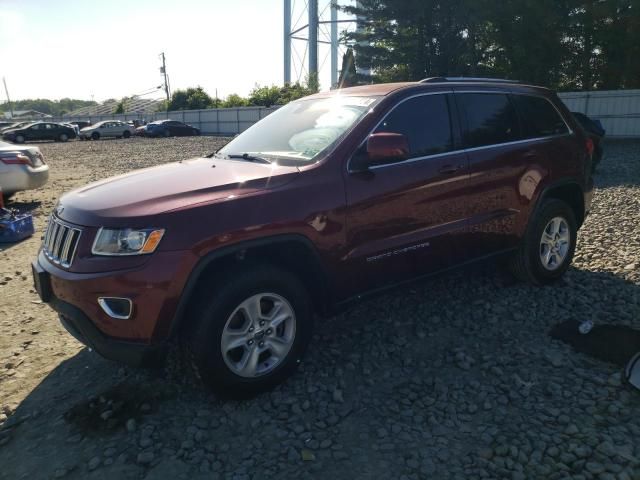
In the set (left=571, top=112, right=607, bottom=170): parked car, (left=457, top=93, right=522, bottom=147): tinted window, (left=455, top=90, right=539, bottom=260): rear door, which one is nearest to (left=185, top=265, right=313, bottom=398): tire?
(left=455, top=90, right=539, bottom=260): rear door

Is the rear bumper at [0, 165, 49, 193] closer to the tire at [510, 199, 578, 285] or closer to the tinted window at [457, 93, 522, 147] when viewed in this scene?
the tinted window at [457, 93, 522, 147]

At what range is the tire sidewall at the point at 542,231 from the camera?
4605 millimetres

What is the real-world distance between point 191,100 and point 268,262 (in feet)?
170

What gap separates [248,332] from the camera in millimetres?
3090

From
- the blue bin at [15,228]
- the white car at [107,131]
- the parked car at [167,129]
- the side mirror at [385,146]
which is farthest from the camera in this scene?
the white car at [107,131]

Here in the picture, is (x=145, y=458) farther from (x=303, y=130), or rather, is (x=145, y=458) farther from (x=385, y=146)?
(x=303, y=130)

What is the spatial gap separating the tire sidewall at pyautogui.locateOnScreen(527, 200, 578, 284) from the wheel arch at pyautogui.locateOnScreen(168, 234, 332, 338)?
7.36ft

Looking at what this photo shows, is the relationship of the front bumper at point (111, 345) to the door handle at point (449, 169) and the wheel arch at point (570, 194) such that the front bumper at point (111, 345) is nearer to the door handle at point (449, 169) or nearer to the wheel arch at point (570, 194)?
the door handle at point (449, 169)

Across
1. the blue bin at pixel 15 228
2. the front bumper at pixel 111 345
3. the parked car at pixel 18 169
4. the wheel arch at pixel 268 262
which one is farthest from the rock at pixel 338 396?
the parked car at pixel 18 169

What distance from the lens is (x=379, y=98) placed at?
371cm

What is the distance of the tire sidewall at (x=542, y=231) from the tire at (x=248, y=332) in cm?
239

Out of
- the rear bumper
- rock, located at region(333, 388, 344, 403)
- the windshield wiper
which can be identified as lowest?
rock, located at region(333, 388, 344, 403)

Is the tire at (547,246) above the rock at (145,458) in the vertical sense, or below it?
above

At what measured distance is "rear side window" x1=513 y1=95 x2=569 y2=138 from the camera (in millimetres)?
4621
